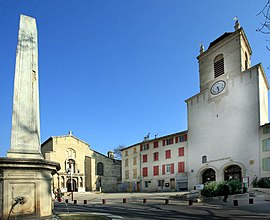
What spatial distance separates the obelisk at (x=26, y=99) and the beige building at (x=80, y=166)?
141 feet

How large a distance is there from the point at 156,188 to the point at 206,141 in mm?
12499

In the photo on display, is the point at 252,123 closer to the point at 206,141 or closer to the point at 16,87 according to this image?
the point at 206,141

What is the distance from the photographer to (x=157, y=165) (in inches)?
1766

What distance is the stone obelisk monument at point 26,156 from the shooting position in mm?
6676

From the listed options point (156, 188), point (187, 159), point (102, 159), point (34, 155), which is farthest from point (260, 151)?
point (102, 159)

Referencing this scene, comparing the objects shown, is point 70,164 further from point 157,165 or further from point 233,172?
point 233,172

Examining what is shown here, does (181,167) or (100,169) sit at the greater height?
(181,167)

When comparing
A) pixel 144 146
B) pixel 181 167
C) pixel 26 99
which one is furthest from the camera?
pixel 144 146

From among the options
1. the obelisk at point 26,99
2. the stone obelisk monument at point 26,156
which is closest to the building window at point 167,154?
the stone obelisk monument at point 26,156

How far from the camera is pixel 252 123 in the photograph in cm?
3222

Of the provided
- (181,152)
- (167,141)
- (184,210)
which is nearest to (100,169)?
(167,141)

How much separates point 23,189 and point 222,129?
31.7 metres

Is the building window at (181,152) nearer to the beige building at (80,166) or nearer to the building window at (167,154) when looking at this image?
the building window at (167,154)

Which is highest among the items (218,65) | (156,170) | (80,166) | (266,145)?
(218,65)
